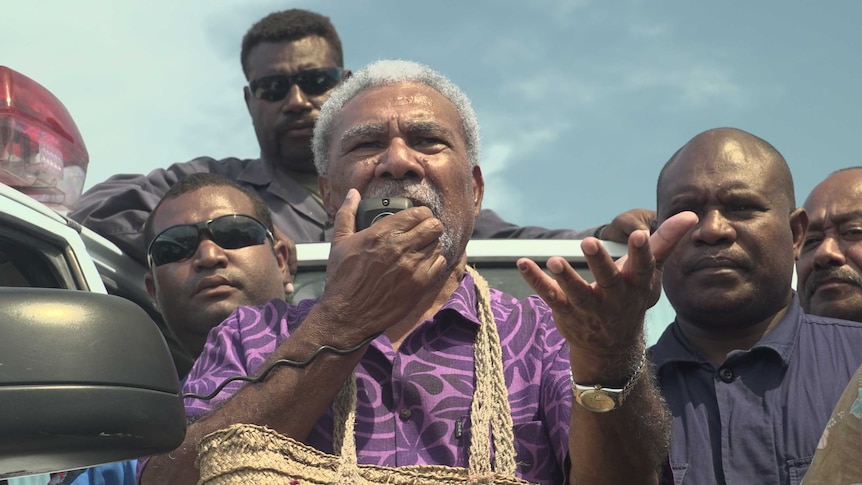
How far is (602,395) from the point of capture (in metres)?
2.56

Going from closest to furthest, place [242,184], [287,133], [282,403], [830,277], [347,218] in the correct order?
[282,403], [347,218], [830,277], [242,184], [287,133]

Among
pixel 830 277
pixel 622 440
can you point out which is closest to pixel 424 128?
pixel 622 440

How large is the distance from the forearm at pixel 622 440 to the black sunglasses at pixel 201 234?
193 cm

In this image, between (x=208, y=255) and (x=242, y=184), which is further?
(x=242, y=184)

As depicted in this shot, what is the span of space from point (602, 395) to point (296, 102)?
351 centimetres

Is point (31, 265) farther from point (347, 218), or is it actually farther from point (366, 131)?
point (366, 131)

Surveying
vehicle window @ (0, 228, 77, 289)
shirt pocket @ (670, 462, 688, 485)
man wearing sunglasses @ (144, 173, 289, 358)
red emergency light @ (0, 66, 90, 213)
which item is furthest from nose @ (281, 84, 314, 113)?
shirt pocket @ (670, 462, 688, 485)

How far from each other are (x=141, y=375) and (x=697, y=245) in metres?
2.34

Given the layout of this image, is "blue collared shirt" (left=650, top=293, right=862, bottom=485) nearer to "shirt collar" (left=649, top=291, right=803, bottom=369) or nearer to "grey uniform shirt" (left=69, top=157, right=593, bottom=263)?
"shirt collar" (left=649, top=291, right=803, bottom=369)

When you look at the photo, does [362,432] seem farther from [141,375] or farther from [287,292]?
[287,292]

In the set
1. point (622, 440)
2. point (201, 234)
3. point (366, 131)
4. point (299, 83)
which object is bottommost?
point (622, 440)

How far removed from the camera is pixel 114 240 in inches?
177

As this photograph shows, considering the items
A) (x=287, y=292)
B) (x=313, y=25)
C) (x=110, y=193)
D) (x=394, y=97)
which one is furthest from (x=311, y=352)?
(x=313, y=25)

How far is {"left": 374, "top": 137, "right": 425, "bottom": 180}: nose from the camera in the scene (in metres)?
3.17
